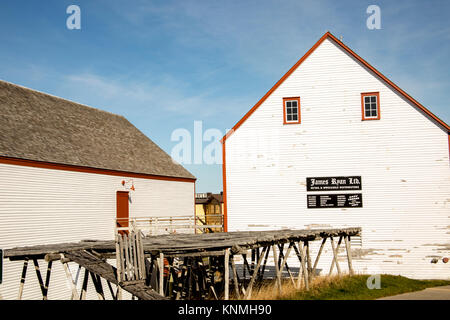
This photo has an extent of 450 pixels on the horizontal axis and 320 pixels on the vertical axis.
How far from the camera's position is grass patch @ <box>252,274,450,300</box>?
12984mm

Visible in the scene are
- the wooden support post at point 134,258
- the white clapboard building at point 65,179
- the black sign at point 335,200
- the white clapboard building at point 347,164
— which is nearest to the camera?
the wooden support post at point 134,258

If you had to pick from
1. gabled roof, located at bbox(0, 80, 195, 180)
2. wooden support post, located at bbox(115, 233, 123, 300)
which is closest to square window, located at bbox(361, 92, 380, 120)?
wooden support post, located at bbox(115, 233, 123, 300)

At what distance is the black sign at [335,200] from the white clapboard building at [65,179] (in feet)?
38.0

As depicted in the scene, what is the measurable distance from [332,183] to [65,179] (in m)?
13.3

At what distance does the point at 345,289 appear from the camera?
47.2 ft

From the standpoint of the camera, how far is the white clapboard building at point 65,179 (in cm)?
1856

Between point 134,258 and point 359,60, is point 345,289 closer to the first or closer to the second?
point 134,258

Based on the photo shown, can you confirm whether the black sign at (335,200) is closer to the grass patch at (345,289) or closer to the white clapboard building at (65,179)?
the grass patch at (345,289)

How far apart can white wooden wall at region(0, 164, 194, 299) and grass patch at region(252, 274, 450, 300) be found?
10.9 m

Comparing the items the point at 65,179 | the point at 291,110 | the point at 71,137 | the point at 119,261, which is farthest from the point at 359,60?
the point at 71,137

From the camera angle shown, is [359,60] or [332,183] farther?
[359,60]

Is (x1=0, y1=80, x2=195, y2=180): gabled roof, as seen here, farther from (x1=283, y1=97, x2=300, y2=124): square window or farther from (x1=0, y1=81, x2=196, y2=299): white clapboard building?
(x1=283, y1=97, x2=300, y2=124): square window

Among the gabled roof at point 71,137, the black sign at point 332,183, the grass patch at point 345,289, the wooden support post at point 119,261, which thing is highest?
the gabled roof at point 71,137

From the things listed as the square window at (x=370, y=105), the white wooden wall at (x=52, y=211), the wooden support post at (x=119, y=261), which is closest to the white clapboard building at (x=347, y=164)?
the square window at (x=370, y=105)
